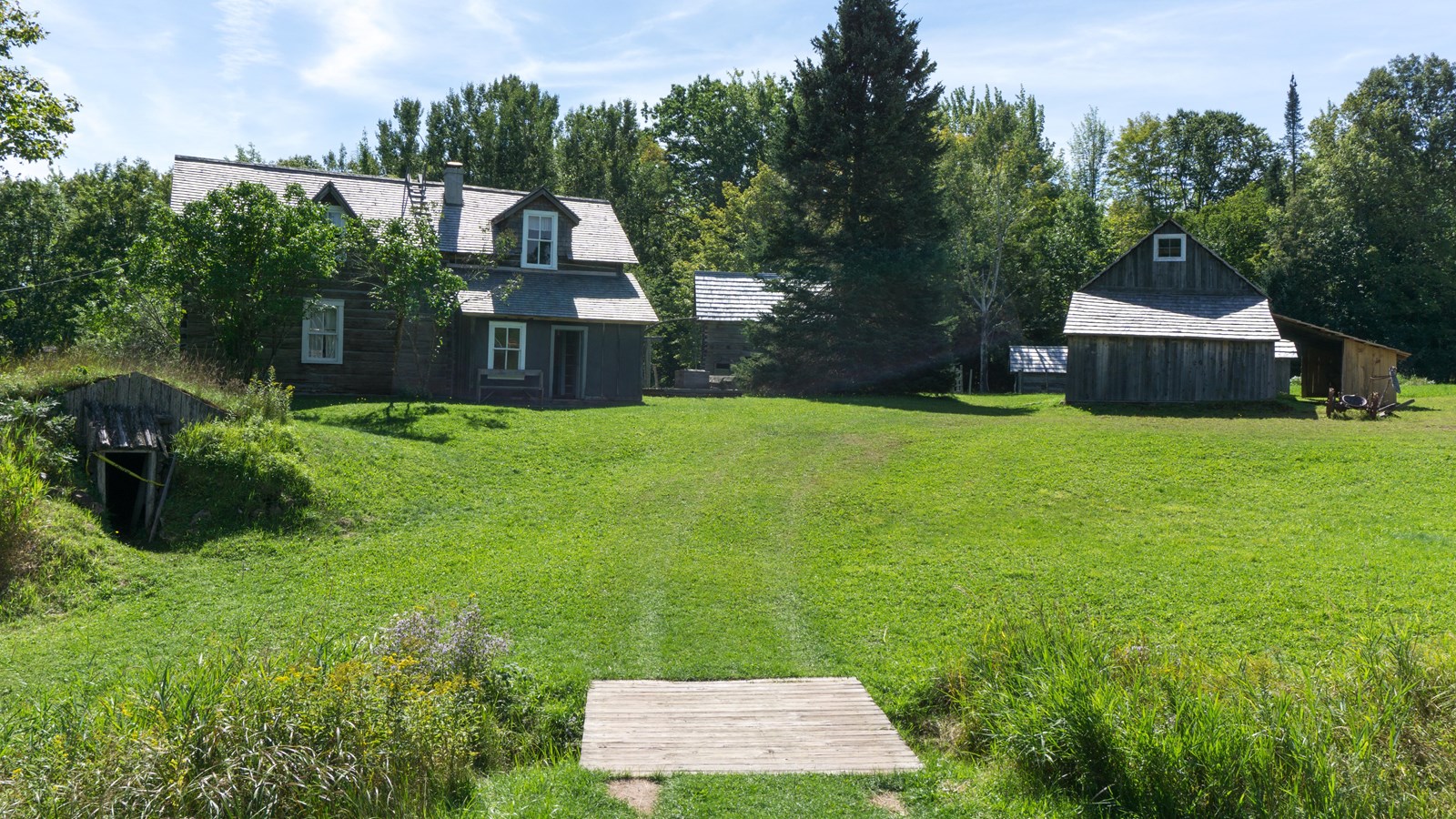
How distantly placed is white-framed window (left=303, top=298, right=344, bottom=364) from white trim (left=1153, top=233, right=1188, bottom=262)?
80.7ft

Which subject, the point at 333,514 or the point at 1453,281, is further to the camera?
the point at 1453,281

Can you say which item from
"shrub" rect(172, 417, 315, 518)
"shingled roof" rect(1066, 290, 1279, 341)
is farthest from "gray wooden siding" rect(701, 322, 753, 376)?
"shrub" rect(172, 417, 315, 518)

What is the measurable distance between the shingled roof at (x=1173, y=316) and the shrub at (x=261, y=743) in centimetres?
2652

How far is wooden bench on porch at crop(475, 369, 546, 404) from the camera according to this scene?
2927 centimetres

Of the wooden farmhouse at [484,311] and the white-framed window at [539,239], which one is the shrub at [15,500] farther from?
the white-framed window at [539,239]

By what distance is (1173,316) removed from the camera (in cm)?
3216

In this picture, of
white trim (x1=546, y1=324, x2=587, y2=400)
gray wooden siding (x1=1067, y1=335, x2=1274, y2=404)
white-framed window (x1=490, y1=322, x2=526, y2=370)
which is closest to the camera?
white-framed window (x1=490, y1=322, x2=526, y2=370)

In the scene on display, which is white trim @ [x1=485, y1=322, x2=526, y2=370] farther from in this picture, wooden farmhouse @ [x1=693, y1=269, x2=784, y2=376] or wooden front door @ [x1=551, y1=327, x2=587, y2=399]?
wooden farmhouse @ [x1=693, y1=269, x2=784, y2=376]

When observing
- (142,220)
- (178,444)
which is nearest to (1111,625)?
(178,444)

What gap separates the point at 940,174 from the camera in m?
47.7

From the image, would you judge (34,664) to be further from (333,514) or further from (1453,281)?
(1453,281)

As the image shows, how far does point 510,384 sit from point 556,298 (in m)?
2.87

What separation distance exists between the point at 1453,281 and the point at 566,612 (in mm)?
52135

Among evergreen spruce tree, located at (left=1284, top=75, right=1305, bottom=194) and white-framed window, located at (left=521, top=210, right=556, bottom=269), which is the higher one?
evergreen spruce tree, located at (left=1284, top=75, right=1305, bottom=194)
